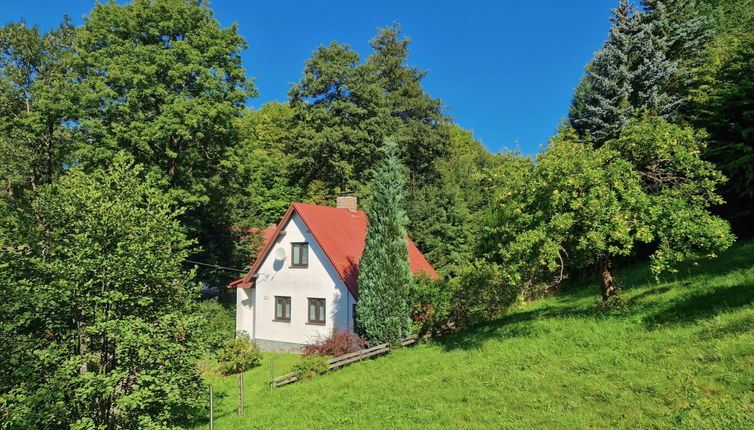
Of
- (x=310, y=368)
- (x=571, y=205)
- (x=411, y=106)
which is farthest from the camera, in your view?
(x=411, y=106)

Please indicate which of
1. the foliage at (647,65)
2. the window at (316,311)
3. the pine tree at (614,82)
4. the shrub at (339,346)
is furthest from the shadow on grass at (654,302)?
the foliage at (647,65)

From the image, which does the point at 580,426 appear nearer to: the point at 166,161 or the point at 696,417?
the point at 696,417

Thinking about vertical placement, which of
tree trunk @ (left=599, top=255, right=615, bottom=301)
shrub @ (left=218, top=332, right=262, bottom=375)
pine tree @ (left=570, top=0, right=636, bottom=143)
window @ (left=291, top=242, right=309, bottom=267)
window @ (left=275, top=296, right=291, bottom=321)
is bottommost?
shrub @ (left=218, top=332, right=262, bottom=375)

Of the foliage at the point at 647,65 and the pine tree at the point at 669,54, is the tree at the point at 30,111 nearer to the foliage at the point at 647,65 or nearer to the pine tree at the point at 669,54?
the foliage at the point at 647,65

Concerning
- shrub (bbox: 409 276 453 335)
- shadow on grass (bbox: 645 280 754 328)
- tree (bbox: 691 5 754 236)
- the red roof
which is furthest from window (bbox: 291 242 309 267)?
tree (bbox: 691 5 754 236)

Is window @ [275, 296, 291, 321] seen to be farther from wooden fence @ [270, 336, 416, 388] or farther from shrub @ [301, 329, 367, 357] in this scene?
wooden fence @ [270, 336, 416, 388]

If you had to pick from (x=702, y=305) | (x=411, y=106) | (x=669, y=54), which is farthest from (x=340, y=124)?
(x=702, y=305)

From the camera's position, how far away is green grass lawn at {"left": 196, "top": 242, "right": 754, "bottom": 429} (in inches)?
356

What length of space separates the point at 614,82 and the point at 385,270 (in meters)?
19.7

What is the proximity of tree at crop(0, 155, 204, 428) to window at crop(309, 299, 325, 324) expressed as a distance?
1385 cm

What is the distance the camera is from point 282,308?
2578cm

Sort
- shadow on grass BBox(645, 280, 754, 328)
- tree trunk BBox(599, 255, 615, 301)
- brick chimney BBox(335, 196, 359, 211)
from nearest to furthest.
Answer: shadow on grass BBox(645, 280, 754, 328) → tree trunk BBox(599, 255, 615, 301) → brick chimney BBox(335, 196, 359, 211)

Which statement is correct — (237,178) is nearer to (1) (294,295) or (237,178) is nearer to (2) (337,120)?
(1) (294,295)

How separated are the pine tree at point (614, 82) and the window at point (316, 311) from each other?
20140 millimetres
